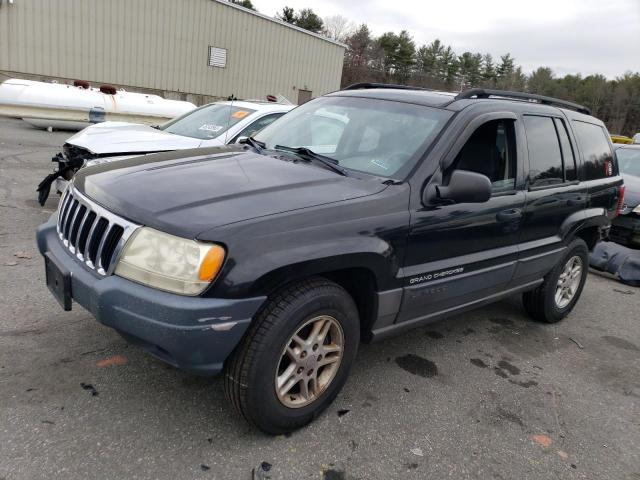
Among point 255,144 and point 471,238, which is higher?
point 255,144

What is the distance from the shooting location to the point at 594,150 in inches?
182

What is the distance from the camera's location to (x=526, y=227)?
3756mm

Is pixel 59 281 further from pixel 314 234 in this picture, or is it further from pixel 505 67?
pixel 505 67

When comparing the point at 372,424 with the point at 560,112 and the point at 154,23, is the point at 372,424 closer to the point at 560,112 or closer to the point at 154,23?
the point at 560,112

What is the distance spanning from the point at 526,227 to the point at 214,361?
8.42ft

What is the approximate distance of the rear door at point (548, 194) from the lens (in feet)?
12.4

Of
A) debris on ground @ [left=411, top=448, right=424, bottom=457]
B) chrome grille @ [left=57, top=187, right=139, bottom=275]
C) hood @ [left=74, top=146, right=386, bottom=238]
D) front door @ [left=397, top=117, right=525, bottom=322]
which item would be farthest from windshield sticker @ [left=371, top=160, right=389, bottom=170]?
debris on ground @ [left=411, top=448, right=424, bottom=457]

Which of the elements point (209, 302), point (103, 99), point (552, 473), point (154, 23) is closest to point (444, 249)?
point (552, 473)

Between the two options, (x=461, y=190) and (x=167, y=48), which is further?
(x=167, y=48)

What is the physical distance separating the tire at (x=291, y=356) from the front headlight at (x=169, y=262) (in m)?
0.35

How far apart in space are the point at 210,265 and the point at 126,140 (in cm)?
410

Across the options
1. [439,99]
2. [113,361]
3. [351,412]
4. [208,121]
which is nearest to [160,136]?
[208,121]

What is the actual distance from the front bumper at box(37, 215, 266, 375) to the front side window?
1811 millimetres

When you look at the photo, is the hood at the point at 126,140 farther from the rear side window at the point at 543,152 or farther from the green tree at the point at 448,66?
the green tree at the point at 448,66
